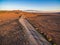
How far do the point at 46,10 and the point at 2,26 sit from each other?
6.61 feet

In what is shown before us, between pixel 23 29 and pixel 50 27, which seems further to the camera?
pixel 50 27

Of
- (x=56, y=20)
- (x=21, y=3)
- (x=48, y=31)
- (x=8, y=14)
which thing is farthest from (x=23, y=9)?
(x=48, y=31)

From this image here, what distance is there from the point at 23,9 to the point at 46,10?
0.89 meters

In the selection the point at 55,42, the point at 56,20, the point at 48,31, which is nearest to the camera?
the point at 55,42

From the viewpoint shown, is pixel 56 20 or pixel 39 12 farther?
pixel 39 12

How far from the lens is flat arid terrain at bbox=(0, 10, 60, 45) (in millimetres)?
3271

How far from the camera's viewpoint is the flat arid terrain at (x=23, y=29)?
3271 mm

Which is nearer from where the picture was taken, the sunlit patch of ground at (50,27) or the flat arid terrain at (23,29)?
the flat arid terrain at (23,29)

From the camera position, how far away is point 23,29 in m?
3.93

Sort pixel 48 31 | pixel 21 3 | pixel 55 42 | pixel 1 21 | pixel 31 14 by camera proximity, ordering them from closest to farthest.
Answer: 1. pixel 55 42
2. pixel 48 31
3. pixel 1 21
4. pixel 21 3
5. pixel 31 14

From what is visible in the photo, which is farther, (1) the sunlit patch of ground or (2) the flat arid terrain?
(1) the sunlit patch of ground

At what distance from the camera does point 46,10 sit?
5.45m

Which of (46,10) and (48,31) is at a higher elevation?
(46,10)

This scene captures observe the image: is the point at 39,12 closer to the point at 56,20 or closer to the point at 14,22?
the point at 56,20
